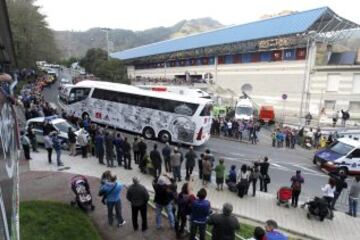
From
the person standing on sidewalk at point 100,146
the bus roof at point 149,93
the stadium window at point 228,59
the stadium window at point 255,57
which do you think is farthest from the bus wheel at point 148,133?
the stadium window at point 228,59

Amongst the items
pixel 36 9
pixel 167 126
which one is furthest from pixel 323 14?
pixel 36 9

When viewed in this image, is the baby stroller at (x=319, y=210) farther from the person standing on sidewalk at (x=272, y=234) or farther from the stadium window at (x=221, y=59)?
the stadium window at (x=221, y=59)

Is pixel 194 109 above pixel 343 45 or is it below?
below

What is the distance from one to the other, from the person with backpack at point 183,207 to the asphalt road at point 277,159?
7.38 meters

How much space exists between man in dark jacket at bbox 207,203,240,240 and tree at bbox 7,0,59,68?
3676 cm

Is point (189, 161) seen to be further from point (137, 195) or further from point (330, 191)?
point (137, 195)

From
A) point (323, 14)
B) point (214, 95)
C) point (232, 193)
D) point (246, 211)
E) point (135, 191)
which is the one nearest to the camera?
point (135, 191)

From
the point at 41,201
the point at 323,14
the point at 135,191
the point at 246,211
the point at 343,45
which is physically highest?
the point at 323,14

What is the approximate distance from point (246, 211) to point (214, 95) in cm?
3539

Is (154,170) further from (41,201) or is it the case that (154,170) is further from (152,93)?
(152,93)

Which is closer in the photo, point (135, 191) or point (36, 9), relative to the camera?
point (135, 191)

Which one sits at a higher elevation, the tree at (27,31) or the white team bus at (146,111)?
the tree at (27,31)

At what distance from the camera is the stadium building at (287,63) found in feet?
118

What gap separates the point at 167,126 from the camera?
21.9 m
